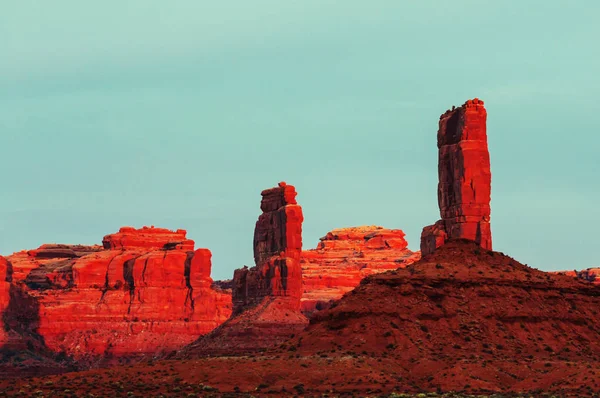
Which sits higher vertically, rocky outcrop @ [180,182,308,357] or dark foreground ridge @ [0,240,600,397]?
rocky outcrop @ [180,182,308,357]

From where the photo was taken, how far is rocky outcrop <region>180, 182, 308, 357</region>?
146500 mm

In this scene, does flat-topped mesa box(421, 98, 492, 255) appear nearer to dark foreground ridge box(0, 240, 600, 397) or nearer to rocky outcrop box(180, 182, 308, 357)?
dark foreground ridge box(0, 240, 600, 397)

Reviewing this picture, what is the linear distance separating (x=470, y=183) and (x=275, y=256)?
52.7 meters

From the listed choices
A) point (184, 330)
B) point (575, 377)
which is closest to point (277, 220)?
point (184, 330)

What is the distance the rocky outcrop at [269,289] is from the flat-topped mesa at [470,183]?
32.5 m

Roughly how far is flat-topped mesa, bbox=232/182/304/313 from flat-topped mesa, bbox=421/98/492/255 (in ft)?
147

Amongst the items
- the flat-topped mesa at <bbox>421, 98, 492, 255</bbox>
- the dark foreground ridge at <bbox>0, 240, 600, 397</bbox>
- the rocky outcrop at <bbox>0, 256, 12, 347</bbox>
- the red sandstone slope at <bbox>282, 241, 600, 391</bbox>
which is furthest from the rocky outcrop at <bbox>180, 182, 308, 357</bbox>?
the red sandstone slope at <bbox>282, 241, 600, 391</bbox>

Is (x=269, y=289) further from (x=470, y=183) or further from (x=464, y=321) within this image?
(x=464, y=321)

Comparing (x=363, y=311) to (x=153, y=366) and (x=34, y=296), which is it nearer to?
(x=153, y=366)

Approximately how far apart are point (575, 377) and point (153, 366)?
30073 millimetres

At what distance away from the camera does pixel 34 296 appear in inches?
7731

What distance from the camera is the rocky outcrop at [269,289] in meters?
146

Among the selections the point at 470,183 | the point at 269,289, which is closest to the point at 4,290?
the point at 269,289

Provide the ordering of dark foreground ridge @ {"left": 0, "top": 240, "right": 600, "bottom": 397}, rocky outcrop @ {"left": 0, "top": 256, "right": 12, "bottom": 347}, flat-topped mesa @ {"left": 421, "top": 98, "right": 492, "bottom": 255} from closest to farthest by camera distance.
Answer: dark foreground ridge @ {"left": 0, "top": 240, "right": 600, "bottom": 397} < flat-topped mesa @ {"left": 421, "top": 98, "right": 492, "bottom": 255} < rocky outcrop @ {"left": 0, "top": 256, "right": 12, "bottom": 347}
